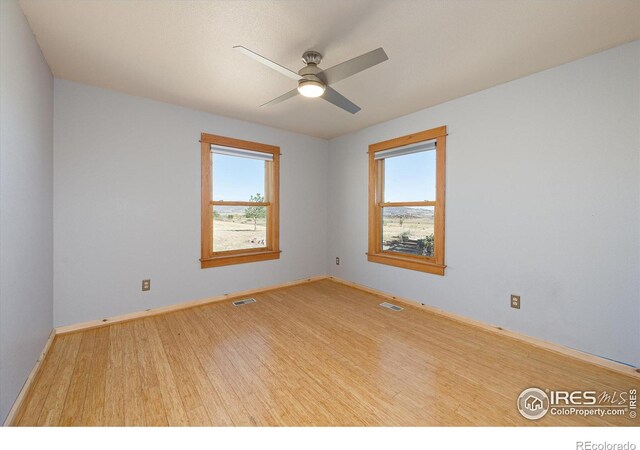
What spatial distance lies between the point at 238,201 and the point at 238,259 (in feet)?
2.72

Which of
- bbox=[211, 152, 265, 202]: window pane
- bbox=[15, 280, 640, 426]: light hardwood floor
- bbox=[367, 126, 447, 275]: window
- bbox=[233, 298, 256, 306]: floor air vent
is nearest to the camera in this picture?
bbox=[15, 280, 640, 426]: light hardwood floor

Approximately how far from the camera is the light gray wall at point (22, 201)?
1464 mm

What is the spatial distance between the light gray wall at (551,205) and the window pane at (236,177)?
7.76 feet

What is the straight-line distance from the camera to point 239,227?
3.94 metres

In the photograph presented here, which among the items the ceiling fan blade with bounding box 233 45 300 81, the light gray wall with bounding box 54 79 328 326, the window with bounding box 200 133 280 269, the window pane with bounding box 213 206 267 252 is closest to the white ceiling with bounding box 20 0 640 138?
the ceiling fan blade with bounding box 233 45 300 81

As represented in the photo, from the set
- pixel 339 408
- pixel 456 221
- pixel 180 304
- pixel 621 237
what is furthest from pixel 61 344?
pixel 621 237

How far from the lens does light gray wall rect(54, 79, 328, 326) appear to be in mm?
2668

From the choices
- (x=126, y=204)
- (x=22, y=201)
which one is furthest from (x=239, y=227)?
(x=22, y=201)

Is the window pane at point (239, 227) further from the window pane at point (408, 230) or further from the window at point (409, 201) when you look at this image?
the window pane at point (408, 230)

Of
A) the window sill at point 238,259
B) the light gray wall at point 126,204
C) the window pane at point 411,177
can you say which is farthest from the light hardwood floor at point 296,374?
the window pane at point 411,177

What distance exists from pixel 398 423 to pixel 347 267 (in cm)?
298

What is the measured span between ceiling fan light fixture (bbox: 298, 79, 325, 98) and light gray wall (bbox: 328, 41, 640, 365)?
1.81m

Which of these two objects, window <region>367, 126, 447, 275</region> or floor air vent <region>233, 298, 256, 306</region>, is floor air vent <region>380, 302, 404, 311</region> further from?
floor air vent <region>233, 298, 256, 306</region>
